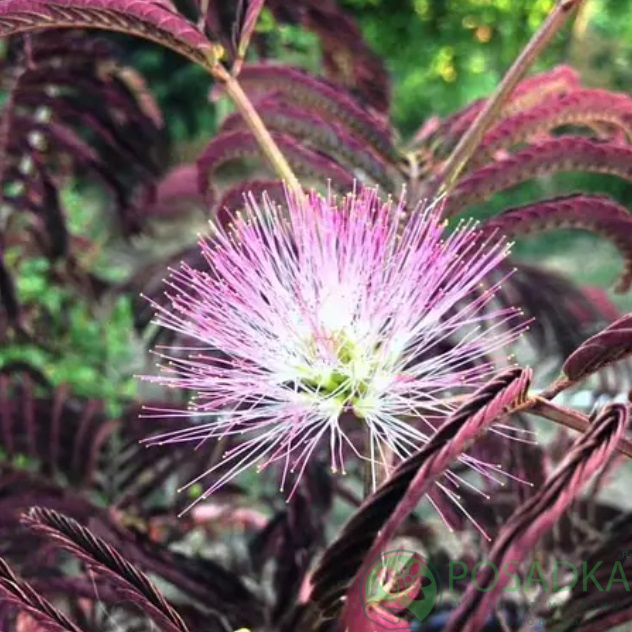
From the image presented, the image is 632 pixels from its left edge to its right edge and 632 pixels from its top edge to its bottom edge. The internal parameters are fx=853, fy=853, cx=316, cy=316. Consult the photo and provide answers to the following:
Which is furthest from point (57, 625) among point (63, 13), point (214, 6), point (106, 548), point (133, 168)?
point (133, 168)

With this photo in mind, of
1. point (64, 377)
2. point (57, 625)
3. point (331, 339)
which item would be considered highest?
point (331, 339)

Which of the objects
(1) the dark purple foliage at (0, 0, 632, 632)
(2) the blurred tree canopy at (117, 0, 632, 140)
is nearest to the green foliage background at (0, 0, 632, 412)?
Answer: (2) the blurred tree canopy at (117, 0, 632, 140)

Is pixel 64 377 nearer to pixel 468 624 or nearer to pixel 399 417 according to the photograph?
pixel 399 417

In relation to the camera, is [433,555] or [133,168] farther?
[133,168]

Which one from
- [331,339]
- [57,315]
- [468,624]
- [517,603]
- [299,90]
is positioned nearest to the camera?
[468,624]

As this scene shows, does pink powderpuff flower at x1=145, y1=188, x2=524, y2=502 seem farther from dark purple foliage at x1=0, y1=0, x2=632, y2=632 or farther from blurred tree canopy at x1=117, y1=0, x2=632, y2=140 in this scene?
blurred tree canopy at x1=117, y1=0, x2=632, y2=140

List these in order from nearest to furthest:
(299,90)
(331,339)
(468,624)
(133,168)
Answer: (468,624) < (331,339) < (299,90) < (133,168)
